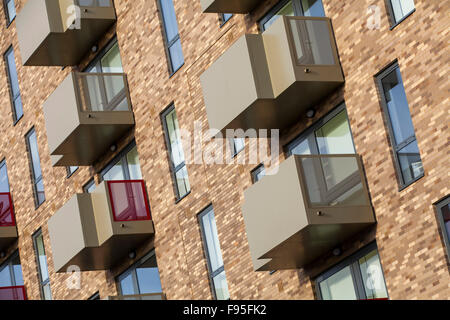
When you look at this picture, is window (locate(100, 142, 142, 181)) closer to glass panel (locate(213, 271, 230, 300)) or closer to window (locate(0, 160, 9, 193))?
glass panel (locate(213, 271, 230, 300))

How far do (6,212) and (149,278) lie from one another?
8.44 metres

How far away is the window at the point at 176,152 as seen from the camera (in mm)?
25344

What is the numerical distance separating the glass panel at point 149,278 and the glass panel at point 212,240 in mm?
2294

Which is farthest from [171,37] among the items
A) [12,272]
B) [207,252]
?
[12,272]

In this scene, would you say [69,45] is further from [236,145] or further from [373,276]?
[373,276]

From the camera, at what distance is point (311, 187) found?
2003 cm

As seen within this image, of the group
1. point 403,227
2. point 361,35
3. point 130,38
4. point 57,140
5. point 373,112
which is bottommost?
point 403,227

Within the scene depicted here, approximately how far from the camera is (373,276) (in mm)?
19953

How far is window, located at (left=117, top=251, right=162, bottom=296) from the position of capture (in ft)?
87.0

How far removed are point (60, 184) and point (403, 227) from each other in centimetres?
1377
